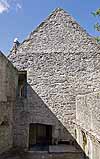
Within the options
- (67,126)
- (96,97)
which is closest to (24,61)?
(67,126)

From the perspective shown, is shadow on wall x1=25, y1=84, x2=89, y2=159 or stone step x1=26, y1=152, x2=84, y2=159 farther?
shadow on wall x1=25, y1=84, x2=89, y2=159

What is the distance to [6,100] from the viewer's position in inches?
376

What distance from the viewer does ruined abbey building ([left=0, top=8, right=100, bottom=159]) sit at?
411 inches

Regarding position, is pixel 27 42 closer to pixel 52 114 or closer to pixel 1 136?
pixel 52 114

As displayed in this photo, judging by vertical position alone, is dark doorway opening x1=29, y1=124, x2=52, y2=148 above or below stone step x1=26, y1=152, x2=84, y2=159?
above

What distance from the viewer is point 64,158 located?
28.8ft

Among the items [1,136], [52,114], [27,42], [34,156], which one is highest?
[27,42]

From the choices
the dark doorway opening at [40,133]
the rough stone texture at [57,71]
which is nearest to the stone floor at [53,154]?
the rough stone texture at [57,71]

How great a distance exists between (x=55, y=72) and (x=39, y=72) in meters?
0.75

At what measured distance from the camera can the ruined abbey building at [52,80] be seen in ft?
34.2

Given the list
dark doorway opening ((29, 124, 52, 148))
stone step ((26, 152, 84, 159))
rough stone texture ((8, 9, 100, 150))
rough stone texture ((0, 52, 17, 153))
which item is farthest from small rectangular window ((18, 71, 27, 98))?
stone step ((26, 152, 84, 159))

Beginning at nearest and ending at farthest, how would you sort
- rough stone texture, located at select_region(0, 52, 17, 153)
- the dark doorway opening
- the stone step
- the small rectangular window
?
1. the stone step
2. rough stone texture, located at select_region(0, 52, 17, 153)
3. the small rectangular window
4. the dark doorway opening

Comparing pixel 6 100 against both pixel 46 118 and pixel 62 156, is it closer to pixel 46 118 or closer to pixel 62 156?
pixel 46 118

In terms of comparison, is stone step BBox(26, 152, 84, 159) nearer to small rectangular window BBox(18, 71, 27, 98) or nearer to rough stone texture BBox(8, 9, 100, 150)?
rough stone texture BBox(8, 9, 100, 150)
